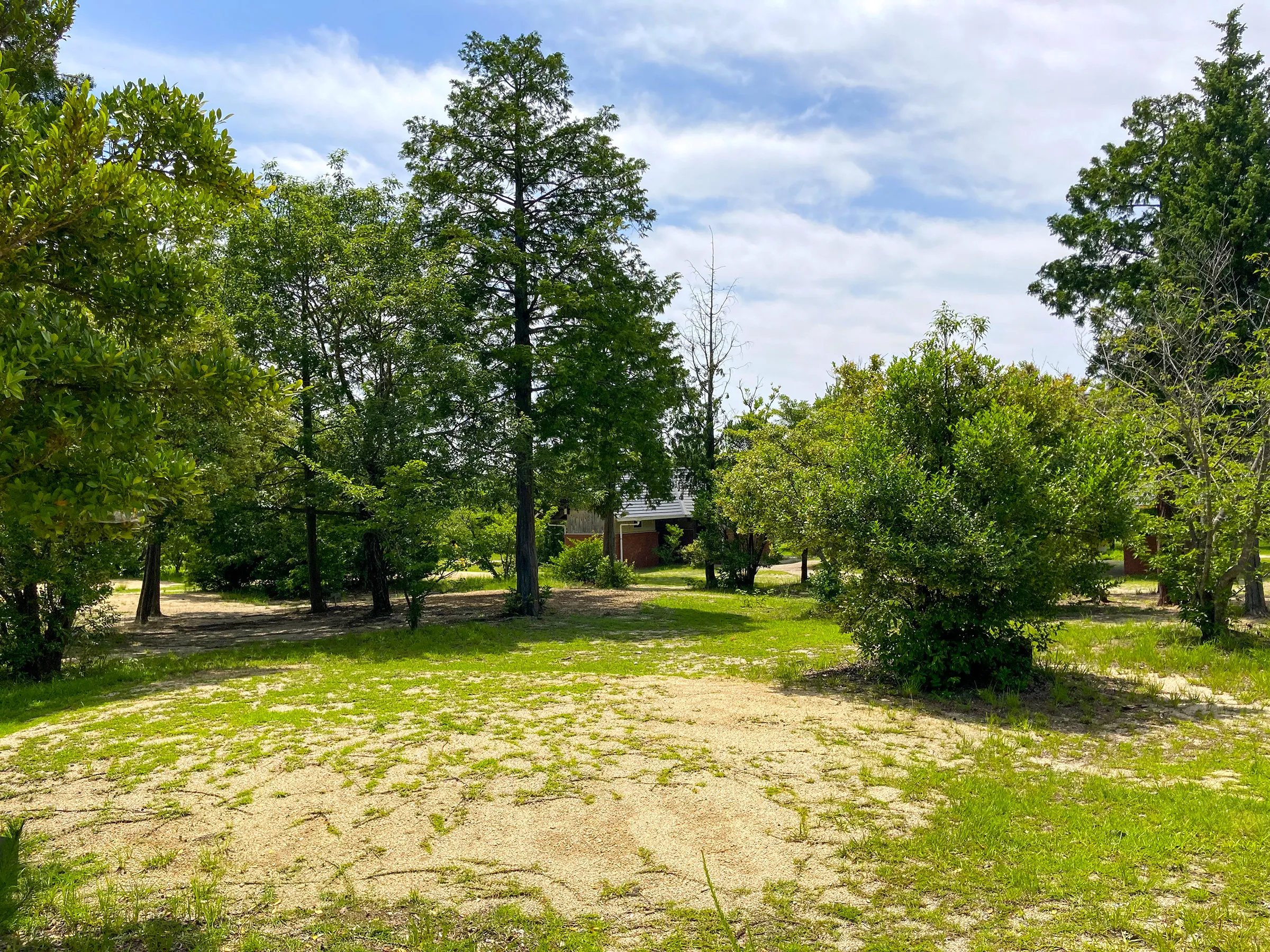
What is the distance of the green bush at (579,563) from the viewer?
29.2 meters

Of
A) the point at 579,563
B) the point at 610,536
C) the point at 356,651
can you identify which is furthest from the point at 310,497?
the point at 610,536

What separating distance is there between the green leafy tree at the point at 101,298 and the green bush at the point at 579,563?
23738 millimetres

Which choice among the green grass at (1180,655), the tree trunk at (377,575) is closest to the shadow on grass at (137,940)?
the green grass at (1180,655)

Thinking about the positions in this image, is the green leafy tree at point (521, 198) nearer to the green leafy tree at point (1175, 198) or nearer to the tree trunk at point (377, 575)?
the tree trunk at point (377, 575)

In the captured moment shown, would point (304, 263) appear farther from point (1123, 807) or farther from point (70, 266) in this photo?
point (1123, 807)

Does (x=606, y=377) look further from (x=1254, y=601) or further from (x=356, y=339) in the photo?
(x=1254, y=601)

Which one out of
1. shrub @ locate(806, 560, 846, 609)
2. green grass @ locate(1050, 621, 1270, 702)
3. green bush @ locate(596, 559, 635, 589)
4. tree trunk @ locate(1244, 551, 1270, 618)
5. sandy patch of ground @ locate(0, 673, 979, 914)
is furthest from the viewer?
green bush @ locate(596, 559, 635, 589)

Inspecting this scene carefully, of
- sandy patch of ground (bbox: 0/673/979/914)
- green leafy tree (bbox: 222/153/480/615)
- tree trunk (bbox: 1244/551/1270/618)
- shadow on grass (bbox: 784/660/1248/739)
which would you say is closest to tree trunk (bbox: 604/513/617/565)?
green leafy tree (bbox: 222/153/480/615)

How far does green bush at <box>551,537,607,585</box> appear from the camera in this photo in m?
29.2

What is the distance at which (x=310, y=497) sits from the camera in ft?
59.2

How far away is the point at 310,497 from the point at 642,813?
14.5m

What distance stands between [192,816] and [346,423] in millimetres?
11463

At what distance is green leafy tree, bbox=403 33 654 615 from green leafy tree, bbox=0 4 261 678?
506 inches

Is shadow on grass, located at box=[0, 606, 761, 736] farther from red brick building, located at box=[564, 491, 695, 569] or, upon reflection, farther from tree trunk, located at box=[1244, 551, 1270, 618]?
red brick building, located at box=[564, 491, 695, 569]
